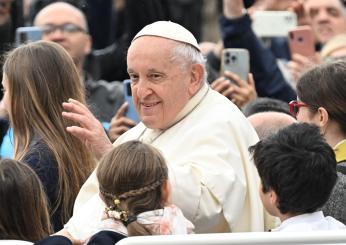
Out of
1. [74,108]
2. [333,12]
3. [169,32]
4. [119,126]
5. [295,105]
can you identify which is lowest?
[119,126]

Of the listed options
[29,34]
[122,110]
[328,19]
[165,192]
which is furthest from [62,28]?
[165,192]

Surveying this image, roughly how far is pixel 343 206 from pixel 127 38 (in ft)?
18.1

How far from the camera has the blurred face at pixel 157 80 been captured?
5930 mm

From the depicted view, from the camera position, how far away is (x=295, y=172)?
5113 mm

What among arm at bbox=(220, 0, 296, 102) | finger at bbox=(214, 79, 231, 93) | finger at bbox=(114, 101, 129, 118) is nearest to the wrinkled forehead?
finger at bbox=(214, 79, 231, 93)

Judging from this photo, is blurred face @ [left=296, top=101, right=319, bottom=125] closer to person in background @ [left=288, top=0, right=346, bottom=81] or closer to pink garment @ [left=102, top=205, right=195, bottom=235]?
pink garment @ [left=102, top=205, right=195, bottom=235]

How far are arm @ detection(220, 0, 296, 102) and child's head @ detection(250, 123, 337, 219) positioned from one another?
3368 mm

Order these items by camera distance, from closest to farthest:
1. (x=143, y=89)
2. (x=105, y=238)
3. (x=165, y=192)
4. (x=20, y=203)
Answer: (x=105, y=238) < (x=165, y=192) < (x=20, y=203) < (x=143, y=89)

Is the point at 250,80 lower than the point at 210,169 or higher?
lower

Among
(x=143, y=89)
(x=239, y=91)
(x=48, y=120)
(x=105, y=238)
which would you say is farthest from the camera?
(x=239, y=91)

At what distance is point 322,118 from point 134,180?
135 cm

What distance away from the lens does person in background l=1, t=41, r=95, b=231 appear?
6098mm

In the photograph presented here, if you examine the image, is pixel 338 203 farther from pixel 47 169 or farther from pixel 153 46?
pixel 47 169

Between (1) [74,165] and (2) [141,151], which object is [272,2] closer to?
(1) [74,165]
